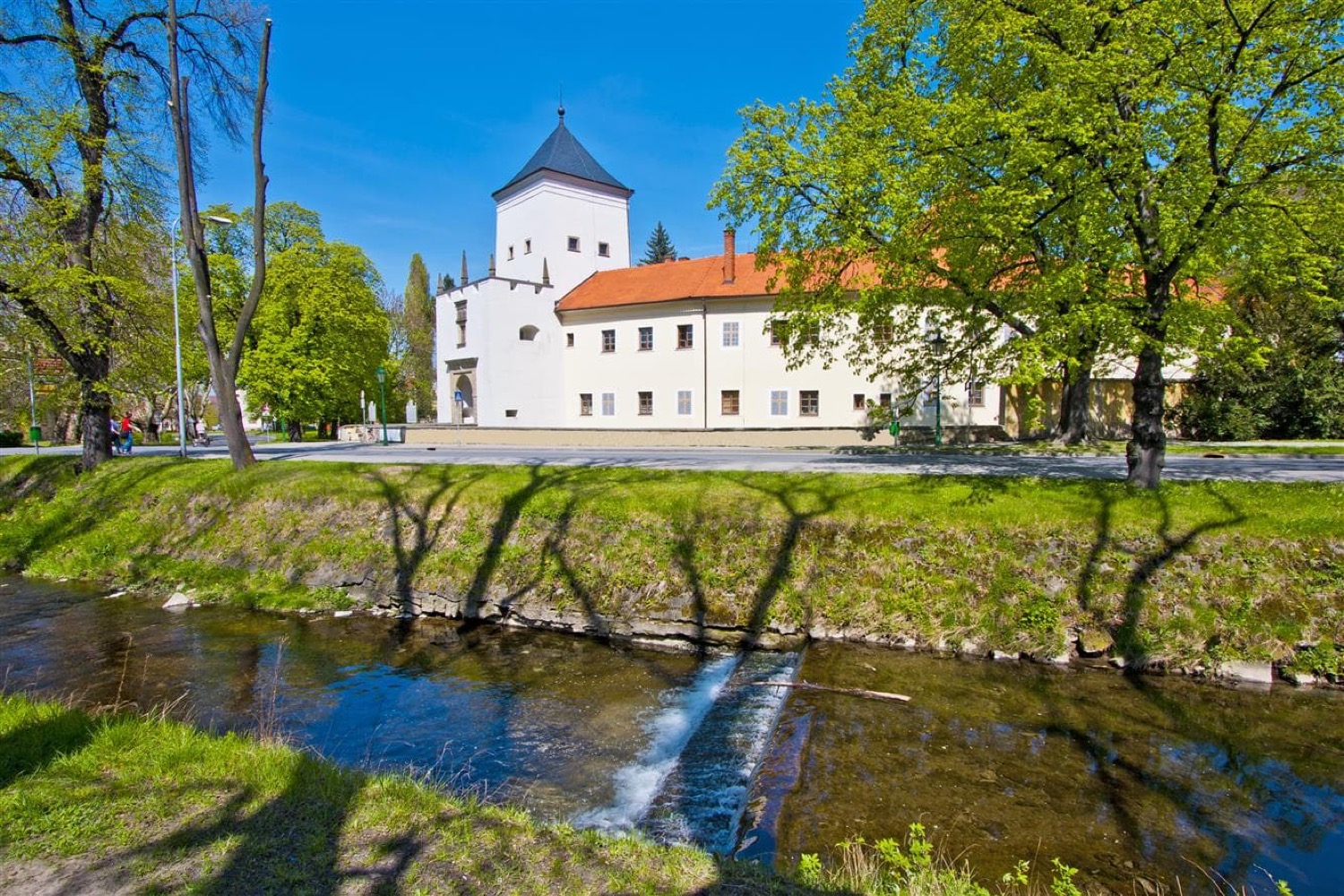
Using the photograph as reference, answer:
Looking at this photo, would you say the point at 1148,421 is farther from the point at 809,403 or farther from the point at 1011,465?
the point at 809,403

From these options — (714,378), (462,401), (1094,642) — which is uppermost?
(714,378)

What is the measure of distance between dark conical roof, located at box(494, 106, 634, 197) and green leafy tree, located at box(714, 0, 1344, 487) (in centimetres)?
3522

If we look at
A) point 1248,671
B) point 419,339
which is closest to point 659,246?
point 419,339

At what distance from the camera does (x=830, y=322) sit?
1822cm

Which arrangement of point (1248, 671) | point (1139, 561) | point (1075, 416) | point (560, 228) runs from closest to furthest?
point (1248, 671) → point (1139, 561) → point (1075, 416) → point (560, 228)

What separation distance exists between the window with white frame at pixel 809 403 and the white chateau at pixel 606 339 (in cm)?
7

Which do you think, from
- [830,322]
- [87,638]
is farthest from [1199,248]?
[87,638]

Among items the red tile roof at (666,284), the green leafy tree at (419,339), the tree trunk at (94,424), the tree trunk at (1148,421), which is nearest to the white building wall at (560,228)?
the red tile roof at (666,284)

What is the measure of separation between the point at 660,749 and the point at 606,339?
36.1m

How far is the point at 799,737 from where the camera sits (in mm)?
6844

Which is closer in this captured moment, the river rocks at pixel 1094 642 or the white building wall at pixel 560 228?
the river rocks at pixel 1094 642

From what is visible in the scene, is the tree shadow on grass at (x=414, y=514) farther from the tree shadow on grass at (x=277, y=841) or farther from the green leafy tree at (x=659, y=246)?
the green leafy tree at (x=659, y=246)

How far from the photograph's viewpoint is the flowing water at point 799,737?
5316 millimetres

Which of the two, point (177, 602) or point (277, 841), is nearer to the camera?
point (277, 841)
